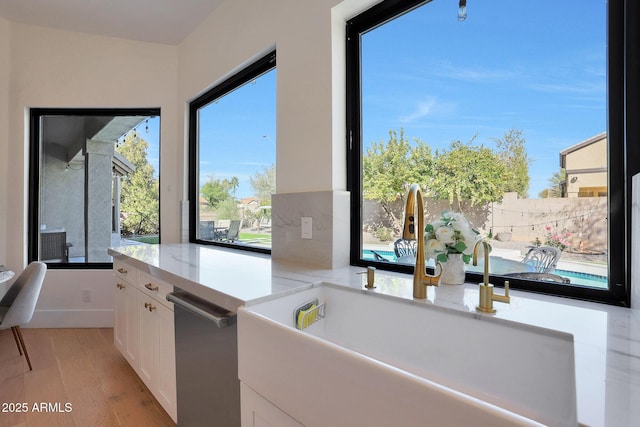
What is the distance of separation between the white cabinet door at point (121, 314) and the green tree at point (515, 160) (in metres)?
2.25

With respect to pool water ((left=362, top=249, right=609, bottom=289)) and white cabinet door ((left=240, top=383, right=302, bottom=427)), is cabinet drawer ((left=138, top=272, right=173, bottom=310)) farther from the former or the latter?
pool water ((left=362, top=249, right=609, bottom=289))

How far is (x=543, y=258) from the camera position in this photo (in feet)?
3.62

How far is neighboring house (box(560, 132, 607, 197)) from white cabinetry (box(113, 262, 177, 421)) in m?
1.65

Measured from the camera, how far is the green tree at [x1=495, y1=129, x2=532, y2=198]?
3.71ft

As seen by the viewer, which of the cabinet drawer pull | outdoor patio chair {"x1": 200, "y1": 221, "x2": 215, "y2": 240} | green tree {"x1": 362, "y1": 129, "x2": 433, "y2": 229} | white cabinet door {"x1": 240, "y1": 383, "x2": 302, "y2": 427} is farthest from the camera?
outdoor patio chair {"x1": 200, "y1": 221, "x2": 215, "y2": 240}

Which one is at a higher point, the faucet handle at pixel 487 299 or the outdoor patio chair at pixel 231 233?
the outdoor patio chair at pixel 231 233

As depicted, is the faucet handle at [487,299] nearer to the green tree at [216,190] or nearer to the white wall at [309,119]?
the white wall at [309,119]

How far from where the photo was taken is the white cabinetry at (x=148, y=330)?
1519mm

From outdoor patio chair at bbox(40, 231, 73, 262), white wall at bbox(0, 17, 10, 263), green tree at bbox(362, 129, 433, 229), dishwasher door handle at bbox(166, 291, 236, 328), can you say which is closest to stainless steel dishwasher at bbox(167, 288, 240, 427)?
dishwasher door handle at bbox(166, 291, 236, 328)

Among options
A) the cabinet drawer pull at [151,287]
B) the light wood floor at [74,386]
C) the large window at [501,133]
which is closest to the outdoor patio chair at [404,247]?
the large window at [501,133]

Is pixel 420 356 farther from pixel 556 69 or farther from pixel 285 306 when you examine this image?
pixel 556 69

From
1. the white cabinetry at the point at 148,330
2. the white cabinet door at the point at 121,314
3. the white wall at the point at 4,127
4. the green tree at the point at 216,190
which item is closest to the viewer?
the white cabinetry at the point at 148,330

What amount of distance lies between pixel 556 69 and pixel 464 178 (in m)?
0.45

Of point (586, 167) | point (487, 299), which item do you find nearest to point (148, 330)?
point (487, 299)
